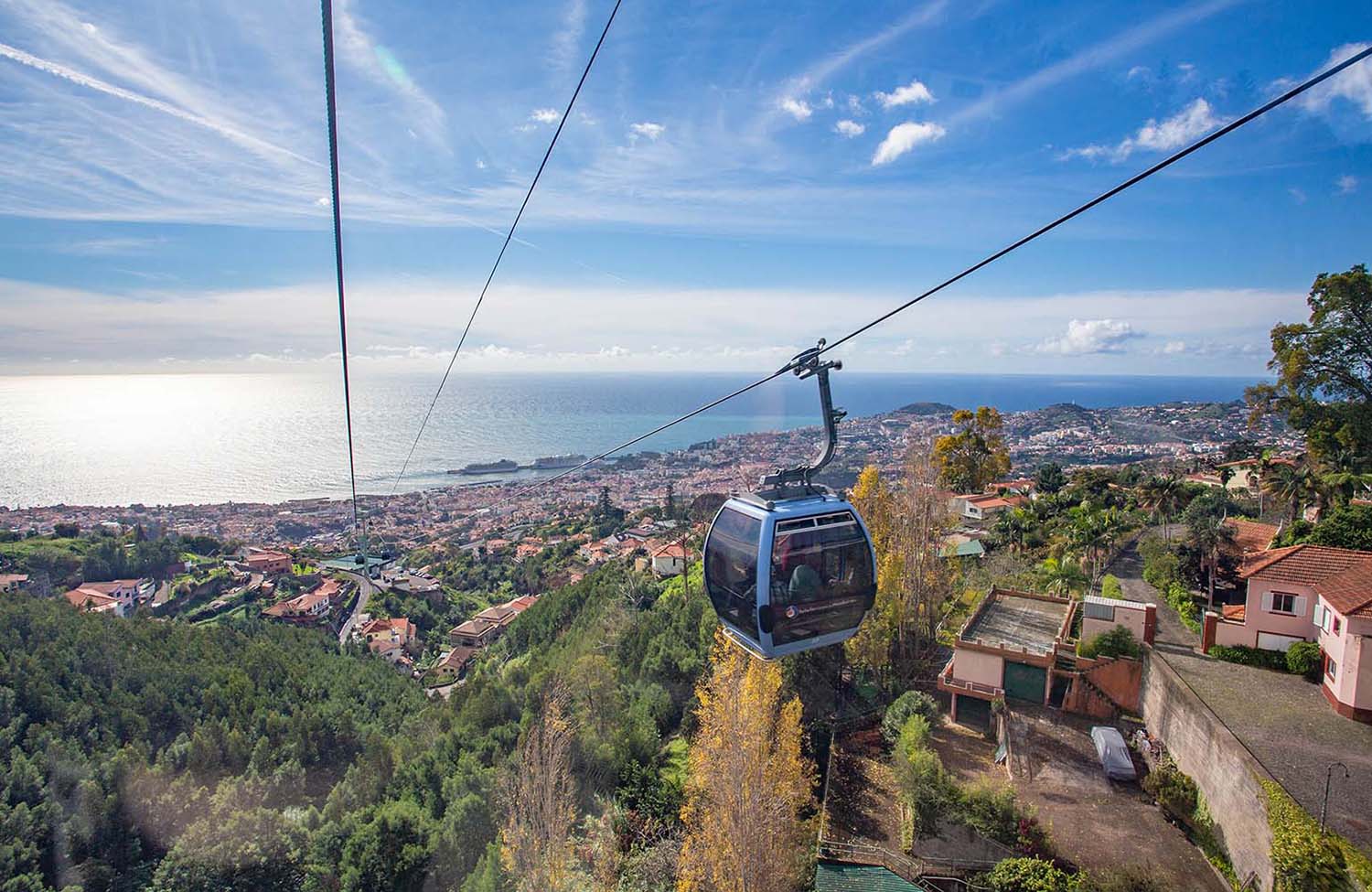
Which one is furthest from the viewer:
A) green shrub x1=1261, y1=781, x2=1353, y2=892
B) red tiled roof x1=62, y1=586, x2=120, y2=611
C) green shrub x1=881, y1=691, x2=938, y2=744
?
red tiled roof x1=62, y1=586, x2=120, y2=611

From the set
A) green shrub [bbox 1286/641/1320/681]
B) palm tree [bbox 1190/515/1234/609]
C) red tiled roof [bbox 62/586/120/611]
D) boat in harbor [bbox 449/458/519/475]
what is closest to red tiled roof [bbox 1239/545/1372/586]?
green shrub [bbox 1286/641/1320/681]

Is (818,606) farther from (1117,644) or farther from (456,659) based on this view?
(456,659)

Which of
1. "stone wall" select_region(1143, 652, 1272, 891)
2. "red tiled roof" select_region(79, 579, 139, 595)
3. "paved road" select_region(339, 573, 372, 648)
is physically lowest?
"paved road" select_region(339, 573, 372, 648)

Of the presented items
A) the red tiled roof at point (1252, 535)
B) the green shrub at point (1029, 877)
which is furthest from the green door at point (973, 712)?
the red tiled roof at point (1252, 535)

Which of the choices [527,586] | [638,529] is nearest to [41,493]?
[527,586]

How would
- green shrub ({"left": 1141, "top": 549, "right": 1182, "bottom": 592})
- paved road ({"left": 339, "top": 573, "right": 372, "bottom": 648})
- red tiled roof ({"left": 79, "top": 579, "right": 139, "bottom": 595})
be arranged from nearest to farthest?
green shrub ({"left": 1141, "top": 549, "right": 1182, "bottom": 592}) → paved road ({"left": 339, "top": 573, "right": 372, "bottom": 648}) → red tiled roof ({"left": 79, "top": 579, "right": 139, "bottom": 595})

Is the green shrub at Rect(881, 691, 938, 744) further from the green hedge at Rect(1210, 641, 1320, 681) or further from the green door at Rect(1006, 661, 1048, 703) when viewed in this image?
the green hedge at Rect(1210, 641, 1320, 681)

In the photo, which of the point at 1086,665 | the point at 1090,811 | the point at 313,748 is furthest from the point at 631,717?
the point at 313,748
